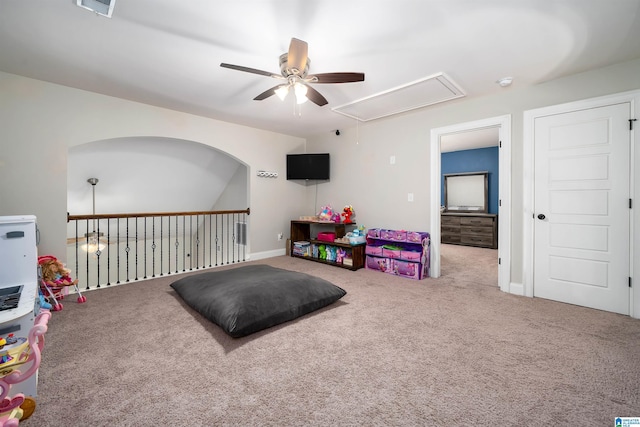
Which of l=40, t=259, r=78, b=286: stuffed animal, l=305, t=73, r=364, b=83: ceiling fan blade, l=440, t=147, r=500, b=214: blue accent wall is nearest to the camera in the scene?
l=305, t=73, r=364, b=83: ceiling fan blade

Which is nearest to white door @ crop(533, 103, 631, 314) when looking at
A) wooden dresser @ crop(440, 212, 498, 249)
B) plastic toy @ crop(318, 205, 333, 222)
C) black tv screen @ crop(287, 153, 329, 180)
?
plastic toy @ crop(318, 205, 333, 222)

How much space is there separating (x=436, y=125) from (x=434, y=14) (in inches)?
83.5

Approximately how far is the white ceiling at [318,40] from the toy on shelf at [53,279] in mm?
1957

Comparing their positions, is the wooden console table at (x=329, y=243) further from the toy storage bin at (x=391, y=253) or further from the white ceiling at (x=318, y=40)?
the white ceiling at (x=318, y=40)

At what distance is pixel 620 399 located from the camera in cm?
150

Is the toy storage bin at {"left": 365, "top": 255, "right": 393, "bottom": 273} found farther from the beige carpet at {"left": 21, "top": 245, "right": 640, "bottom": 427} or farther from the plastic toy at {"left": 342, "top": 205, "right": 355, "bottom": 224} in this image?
A: the beige carpet at {"left": 21, "top": 245, "right": 640, "bottom": 427}

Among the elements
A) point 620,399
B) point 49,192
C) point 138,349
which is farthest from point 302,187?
point 620,399

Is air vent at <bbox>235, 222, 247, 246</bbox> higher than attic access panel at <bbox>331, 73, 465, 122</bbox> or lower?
lower

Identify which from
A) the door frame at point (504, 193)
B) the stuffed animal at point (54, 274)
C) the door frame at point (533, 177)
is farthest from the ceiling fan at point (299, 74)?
the stuffed animal at point (54, 274)

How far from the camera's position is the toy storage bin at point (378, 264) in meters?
4.12

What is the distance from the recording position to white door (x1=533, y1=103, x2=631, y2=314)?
266 centimetres

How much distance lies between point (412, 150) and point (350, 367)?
3281mm

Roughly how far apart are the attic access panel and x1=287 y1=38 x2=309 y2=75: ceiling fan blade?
1.50 meters

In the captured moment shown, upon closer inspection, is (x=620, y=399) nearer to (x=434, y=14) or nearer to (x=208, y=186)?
(x=434, y=14)
